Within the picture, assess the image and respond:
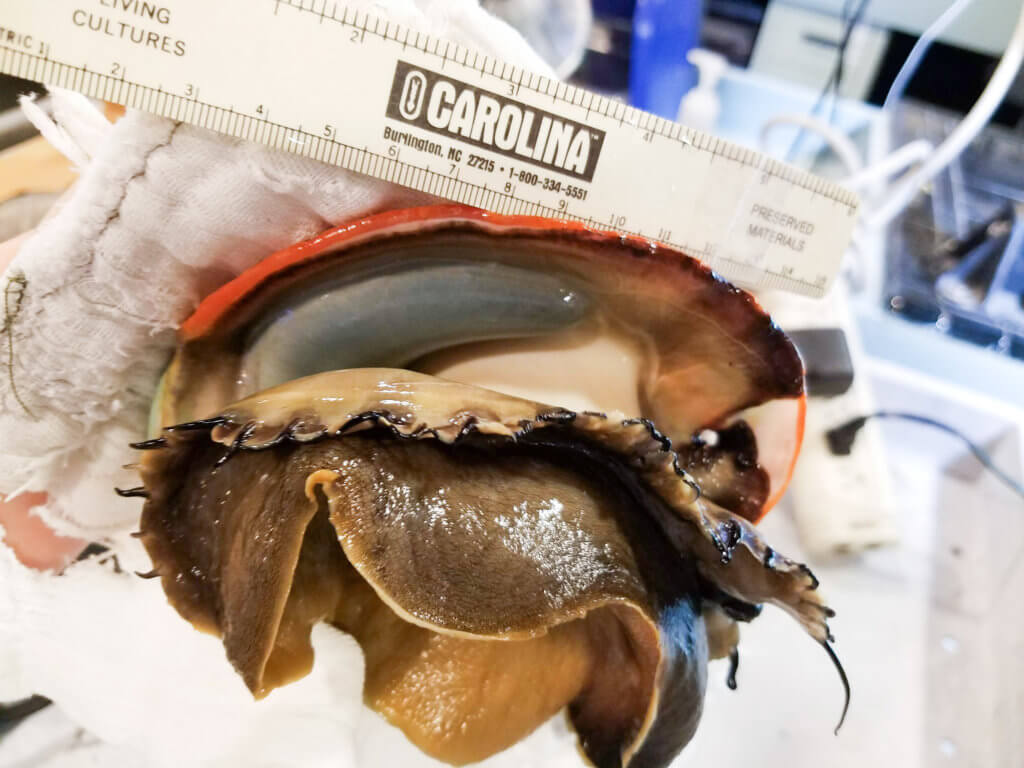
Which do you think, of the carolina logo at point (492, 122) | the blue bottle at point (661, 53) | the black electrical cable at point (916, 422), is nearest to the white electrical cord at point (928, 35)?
the blue bottle at point (661, 53)

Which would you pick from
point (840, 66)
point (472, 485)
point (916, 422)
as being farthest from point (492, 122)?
point (840, 66)

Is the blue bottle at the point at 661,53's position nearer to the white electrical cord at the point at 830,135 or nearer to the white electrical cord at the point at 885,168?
→ the white electrical cord at the point at 830,135

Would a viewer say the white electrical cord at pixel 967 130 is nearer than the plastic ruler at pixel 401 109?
No

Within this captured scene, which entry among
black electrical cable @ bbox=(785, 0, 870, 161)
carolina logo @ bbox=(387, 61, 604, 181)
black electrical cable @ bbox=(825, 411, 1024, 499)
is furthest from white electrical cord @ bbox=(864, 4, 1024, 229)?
carolina logo @ bbox=(387, 61, 604, 181)

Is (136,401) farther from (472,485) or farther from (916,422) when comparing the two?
(916,422)

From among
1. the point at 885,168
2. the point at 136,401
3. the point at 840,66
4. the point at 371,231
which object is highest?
the point at 840,66

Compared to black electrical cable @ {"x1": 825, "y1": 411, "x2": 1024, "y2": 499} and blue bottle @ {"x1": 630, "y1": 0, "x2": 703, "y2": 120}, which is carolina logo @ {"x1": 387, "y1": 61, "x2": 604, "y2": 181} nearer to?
black electrical cable @ {"x1": 825, "y1": 411, "x2": 1024, "y2": 499}

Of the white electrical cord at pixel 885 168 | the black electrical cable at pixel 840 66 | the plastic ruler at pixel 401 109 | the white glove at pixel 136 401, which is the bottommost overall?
the white glove at pixel 136 401

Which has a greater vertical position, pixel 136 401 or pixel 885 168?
pixel 885 168
